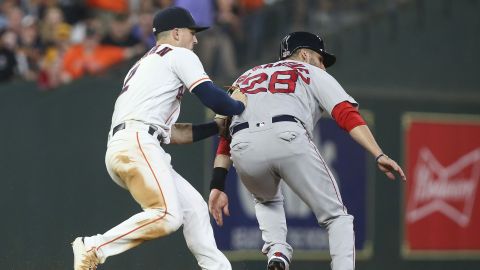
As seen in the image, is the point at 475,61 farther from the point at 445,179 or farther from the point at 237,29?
the point at 237,29

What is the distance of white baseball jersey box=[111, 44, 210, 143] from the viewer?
759cm

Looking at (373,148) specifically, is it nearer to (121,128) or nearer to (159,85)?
(159,85)

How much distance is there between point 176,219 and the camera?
7.38 m

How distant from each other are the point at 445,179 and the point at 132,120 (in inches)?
260

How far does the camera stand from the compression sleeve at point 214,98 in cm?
759

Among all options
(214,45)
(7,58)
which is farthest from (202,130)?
(7,58)

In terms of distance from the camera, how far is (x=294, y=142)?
788cm

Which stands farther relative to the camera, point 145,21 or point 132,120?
point 145,21

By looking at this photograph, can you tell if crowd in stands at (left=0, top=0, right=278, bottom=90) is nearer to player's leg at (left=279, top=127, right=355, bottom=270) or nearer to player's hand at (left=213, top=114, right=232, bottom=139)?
player's hand at (left=213, top=114, right=232, bottom=139)

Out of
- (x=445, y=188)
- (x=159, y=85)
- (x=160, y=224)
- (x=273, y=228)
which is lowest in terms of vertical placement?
(x=445, y=188)

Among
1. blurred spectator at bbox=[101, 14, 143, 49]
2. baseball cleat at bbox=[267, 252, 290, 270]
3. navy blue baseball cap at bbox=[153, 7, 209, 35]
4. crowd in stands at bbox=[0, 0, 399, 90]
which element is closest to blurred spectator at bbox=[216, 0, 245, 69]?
crowd in stands at bbox=[0, 0, 399, 90]

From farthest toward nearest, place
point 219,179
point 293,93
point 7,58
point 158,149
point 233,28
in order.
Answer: point 233,28
point 7,58
point 219,179
point 293,93
point 158,149

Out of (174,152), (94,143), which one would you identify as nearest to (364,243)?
(174,152)

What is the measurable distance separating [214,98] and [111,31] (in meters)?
5.41
